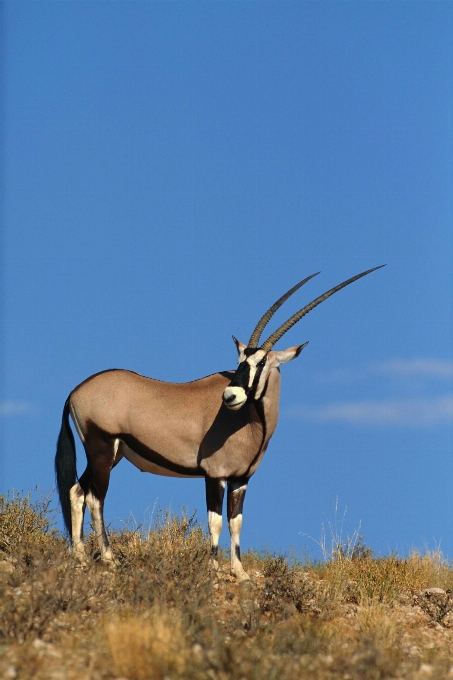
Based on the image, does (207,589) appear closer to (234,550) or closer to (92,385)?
(234,550)

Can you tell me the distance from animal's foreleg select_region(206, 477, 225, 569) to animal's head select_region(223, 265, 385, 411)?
47.1 inches

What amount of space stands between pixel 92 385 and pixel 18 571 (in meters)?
3.26

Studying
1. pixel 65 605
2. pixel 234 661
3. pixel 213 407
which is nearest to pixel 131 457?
pixel 213 407

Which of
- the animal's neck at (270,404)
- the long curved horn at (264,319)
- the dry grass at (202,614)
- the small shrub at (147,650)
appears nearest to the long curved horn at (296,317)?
the long curved horn at (264,319)

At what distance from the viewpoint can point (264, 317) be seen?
Answer: 12055 mm

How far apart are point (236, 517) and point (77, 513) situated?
7.73 feet

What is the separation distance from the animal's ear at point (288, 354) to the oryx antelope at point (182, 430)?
0.01 meters

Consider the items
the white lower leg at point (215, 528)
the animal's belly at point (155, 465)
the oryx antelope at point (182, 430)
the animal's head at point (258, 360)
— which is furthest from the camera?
the animal's belly at point (155, 465)

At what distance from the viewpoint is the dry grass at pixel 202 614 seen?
677 cm

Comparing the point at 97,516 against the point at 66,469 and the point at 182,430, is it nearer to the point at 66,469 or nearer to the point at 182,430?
the point at 66,469

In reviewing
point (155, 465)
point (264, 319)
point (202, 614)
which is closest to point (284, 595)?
point (202, 614)

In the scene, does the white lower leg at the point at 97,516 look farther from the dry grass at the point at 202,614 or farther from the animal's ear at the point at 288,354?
the animal's ear at the point at 288,354

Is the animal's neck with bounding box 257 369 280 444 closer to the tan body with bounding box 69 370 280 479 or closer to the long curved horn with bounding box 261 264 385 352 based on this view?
the tan body with bounding box 69 370 280 479

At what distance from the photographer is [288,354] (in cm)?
1162
